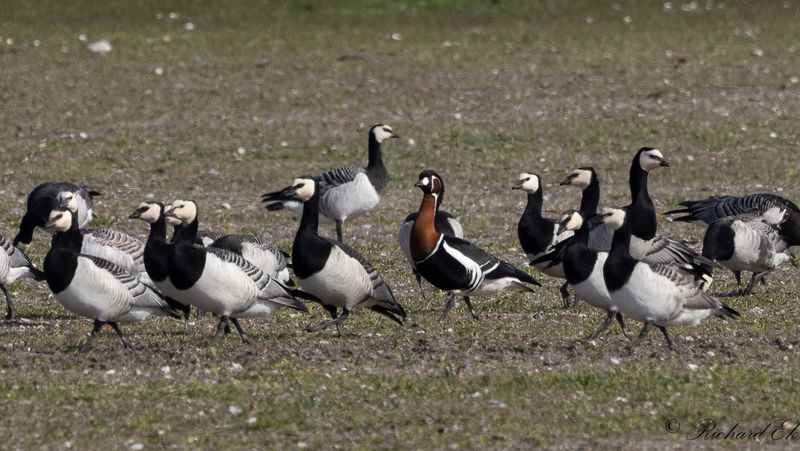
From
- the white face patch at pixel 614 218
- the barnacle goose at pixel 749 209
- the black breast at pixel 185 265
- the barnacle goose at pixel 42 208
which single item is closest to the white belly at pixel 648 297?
the white face patch at pixel 614 218

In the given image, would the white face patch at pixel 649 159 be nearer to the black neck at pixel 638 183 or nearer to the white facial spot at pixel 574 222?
the black neck at pixel 638 183

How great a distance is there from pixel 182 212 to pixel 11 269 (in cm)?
281

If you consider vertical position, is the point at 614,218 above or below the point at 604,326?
above

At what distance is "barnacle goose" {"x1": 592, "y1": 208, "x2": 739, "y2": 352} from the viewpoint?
13.4 metres

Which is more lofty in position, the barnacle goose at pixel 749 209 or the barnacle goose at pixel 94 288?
the barnacle goose at pixel 94 288

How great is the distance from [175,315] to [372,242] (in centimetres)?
786

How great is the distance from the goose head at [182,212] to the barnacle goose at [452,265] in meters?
2.76

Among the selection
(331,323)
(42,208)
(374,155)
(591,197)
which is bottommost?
(374,155)

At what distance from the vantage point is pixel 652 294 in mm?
13398

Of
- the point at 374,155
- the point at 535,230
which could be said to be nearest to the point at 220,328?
the point at 535,230

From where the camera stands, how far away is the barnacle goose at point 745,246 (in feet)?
58.4

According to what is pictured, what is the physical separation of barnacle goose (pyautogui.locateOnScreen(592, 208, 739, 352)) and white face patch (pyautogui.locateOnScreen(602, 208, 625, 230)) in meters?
0.37

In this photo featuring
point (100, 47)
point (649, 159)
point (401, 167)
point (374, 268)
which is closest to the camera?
point (374, 268)

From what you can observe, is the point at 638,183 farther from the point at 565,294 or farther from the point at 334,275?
the point at 334,275
